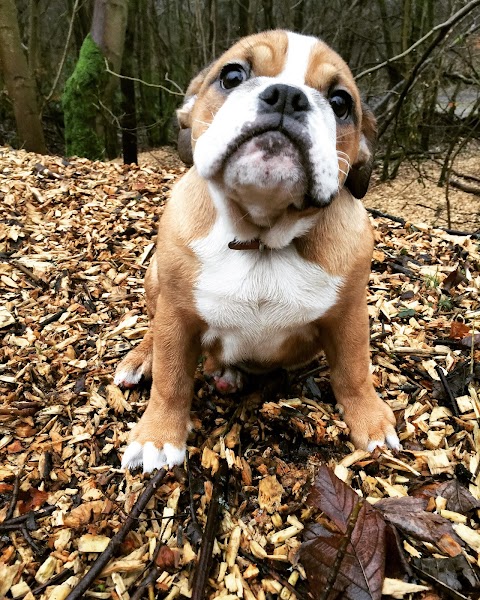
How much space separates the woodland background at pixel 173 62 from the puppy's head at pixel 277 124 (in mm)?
4773

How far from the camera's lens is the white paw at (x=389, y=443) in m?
2.17

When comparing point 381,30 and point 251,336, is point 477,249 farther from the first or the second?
point 381,30

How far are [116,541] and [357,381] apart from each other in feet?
3.64

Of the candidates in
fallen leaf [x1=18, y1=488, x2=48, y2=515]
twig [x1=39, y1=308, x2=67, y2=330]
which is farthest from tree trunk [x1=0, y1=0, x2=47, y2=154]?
fallen leaf [x1=18, y1=488, x2=48, y2=515]

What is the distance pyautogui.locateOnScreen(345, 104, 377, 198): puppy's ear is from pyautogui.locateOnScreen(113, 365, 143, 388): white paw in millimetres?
1312

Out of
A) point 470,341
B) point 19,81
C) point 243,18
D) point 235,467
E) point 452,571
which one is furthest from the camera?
point 243,18

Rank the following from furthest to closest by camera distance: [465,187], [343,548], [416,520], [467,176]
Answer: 1. [467,176]
2. [465,187]
3. [416,520]
4. [343,548]

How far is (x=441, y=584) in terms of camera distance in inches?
64.1

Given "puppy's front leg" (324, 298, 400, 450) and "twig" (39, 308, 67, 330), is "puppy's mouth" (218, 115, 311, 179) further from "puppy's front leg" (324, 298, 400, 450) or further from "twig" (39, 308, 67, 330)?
"twig" (39, 308, 67, 330)

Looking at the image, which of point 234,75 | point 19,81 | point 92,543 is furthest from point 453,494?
point 19,81

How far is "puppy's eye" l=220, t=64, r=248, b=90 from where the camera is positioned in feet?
6.15

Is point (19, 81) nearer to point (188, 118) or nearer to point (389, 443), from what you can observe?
point (188, 118)

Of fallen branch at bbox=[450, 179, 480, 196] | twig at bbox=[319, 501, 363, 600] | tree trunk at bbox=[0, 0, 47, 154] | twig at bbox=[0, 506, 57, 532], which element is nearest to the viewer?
twig at bbox=[319, 501, 363, 600]

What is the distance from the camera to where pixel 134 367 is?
254 cm
